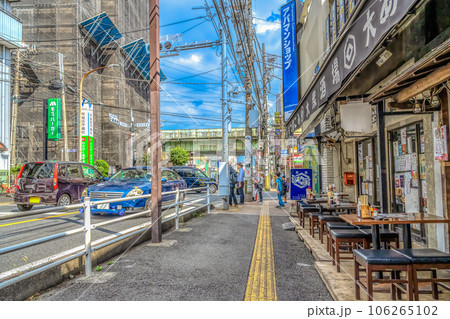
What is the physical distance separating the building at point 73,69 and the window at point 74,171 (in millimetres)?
14705

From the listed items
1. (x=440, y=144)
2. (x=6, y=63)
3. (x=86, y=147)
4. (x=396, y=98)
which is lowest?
(x=440, y=144)

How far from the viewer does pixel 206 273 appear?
4160mm

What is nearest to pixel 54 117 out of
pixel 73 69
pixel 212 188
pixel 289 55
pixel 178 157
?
pixel 73 69

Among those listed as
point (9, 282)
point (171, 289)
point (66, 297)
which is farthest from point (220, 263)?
point (9, 282)

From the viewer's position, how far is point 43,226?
24.3ft

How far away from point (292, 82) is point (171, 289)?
11.1 m

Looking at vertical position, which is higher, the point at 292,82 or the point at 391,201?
the point at 292,82

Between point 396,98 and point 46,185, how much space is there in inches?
410

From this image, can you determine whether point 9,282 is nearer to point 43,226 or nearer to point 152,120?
point 152,120

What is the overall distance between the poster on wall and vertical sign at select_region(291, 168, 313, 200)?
19.6 feet

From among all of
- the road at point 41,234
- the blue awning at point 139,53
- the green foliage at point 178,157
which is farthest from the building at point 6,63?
the green foliage at point 178,157

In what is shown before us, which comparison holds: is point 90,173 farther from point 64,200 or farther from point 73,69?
point 73,69

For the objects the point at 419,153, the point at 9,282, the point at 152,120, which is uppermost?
the point at 152,120

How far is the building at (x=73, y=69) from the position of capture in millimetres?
28531
